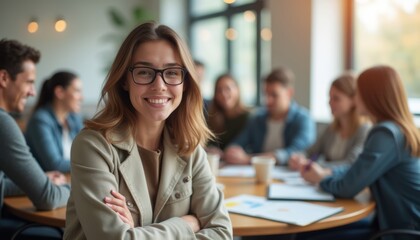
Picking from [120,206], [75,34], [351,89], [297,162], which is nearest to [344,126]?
[351,89]

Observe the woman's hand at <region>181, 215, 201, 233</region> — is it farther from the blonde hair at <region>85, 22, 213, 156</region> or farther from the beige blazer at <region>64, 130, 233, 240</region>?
the blonde hair at <region>85, 22, 213, 156</region>

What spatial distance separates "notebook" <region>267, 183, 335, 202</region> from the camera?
6.49ft

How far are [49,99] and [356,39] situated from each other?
9.32ft

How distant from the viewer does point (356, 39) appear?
4.28 meters

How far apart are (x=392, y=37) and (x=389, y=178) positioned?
2.30 meters

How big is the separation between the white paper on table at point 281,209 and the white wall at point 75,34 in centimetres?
507

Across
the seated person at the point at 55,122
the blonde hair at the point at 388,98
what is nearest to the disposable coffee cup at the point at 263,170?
the blonde hair at the point at 388,98

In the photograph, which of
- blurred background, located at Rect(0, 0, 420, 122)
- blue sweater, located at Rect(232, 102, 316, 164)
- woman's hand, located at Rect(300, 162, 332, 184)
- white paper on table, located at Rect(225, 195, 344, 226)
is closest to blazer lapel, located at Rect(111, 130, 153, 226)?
white paper on table, located at Rect(225, 195, 344, 226)

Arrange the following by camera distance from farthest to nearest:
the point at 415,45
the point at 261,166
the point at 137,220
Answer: the point at 415,45, the point at 261,166, the point at 137,220

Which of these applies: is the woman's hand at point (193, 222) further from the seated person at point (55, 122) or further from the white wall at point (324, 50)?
the white wall at point (324, 50)

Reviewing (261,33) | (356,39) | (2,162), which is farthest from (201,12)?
(2,162)

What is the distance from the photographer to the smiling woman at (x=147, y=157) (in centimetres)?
133

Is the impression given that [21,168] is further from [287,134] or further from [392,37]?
[392,37]

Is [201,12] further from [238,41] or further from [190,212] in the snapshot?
[190,212]
